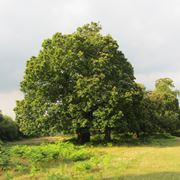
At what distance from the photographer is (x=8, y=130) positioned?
6059cm

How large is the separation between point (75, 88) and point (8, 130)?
1170 inches

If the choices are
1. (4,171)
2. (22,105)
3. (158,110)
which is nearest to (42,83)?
(22,105)

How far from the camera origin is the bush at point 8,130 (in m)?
59.3

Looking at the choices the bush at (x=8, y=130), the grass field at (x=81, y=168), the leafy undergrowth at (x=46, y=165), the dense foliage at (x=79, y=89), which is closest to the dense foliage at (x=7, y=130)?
the bush at (x=8, y=130)

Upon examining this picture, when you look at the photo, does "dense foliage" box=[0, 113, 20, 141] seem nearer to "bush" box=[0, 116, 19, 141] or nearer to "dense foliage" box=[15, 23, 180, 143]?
"bush" box=[0, 116, 19, 141]

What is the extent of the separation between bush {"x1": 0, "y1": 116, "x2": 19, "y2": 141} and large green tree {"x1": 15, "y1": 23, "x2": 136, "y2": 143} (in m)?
23.6

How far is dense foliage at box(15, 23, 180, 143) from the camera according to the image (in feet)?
109

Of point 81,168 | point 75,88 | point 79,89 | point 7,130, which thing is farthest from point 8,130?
point 81,168

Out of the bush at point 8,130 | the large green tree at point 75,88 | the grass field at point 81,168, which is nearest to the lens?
the grass field at point 81,168

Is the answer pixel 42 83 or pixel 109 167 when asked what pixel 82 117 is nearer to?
pixel 42 83

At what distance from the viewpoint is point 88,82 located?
33344 mm

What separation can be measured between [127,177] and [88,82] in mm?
17976

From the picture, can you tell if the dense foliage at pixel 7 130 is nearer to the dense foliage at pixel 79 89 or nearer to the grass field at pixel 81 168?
the dense foliage at pixel 79 89

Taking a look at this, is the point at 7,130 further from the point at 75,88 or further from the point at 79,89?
the point at 79,89
